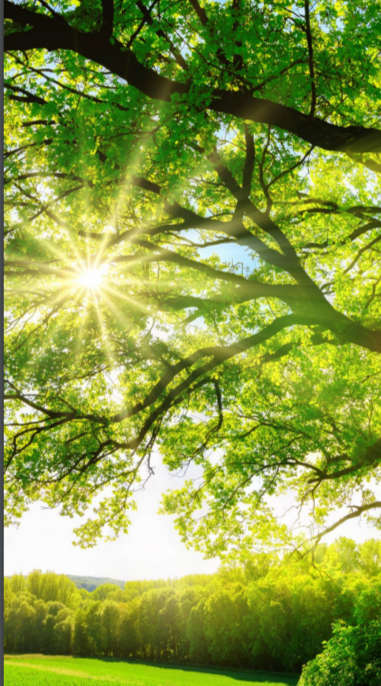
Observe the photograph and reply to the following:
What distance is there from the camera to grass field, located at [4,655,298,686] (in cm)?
2244

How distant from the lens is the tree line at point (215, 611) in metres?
17.6

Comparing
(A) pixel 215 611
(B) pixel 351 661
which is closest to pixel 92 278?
(B) pixel 351 661

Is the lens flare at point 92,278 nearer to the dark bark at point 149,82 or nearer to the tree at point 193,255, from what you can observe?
the tree at point 193,255

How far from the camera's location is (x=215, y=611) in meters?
33.5

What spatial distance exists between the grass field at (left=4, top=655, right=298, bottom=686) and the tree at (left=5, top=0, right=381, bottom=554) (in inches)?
434

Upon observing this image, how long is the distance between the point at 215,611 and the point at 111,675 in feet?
25.0

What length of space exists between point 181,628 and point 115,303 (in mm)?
35973

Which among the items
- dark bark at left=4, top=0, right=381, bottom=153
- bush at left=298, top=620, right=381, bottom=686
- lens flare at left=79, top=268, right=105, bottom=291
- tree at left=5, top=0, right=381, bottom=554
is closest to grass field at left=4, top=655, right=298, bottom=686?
bush at left=298, top=620, right=381, bottom=686

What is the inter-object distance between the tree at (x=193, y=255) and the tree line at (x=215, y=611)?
2.53m

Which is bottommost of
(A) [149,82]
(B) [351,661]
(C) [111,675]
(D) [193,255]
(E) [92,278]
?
(C) [111,675]

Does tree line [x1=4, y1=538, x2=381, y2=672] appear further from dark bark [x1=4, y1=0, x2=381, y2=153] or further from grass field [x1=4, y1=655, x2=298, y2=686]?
dark bark [x1=4, y1=0, x2=381, y2=153]

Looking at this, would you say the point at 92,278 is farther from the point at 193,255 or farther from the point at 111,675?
the point at 111,675

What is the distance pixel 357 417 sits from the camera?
1567 centimetres

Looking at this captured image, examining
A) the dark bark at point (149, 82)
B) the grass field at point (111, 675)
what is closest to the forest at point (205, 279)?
the dark bark at point (149, 82)
